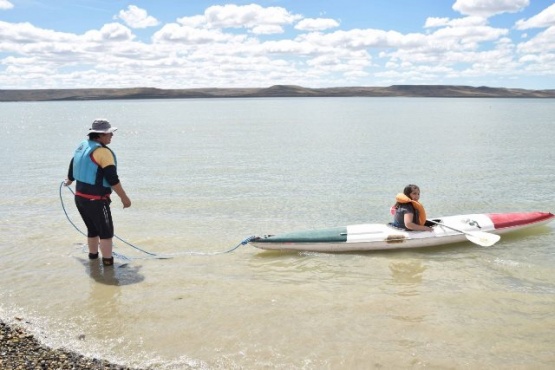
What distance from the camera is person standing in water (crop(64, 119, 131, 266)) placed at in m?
7.28

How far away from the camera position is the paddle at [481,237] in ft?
30.2

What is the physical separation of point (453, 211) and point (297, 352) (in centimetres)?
881

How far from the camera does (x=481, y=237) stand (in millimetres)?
9469

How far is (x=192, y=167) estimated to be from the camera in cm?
2064

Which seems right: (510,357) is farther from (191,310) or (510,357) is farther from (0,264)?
(0,264)

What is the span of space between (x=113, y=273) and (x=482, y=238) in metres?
6.78

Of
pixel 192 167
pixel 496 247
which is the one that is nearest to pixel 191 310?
pixel 496 247

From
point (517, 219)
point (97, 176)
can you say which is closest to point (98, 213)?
point (97, 176)

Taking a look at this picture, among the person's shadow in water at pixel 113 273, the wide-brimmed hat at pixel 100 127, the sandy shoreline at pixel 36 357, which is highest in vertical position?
the wide-brimmed hat at pixel 100 127

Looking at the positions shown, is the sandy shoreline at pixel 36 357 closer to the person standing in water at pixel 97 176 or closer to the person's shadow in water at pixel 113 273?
the person's shadow in water at pixel 113 273

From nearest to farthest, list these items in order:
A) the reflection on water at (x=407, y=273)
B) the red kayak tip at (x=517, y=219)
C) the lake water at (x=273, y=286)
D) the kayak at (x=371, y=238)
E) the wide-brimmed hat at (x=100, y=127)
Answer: the lake water at (x=273, y=286) → the wide-brimmed hat at (x=100, y=127) → the reflection on water at (x=407, y=273) → the kayak at (x=371, y=238) → the red kayak tip at (x=517, y=219)

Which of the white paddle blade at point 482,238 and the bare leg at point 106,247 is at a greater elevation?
the bare leg at point 106,247

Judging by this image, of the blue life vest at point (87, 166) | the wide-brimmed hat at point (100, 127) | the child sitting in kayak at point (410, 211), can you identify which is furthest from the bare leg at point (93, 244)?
the child sitting in kayak at point (410, 211)

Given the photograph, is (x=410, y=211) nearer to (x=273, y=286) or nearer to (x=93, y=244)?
(x=273, y=286)
